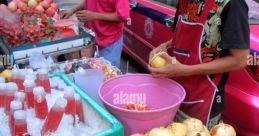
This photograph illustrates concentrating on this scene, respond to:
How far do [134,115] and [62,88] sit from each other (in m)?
0.42

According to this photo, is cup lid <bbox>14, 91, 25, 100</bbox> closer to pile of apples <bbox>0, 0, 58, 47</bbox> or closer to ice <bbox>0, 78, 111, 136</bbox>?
ice <bbox>0, 78, 111, 136</bbox>

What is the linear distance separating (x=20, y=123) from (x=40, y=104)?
0.12 metres

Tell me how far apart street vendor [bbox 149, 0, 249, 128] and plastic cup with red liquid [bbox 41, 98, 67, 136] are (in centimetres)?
61

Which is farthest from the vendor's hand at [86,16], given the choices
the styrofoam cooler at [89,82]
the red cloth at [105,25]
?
the styrofoam cooler at [89,82]

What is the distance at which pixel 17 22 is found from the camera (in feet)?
8.01

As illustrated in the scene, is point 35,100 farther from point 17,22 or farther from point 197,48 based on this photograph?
point 17,22

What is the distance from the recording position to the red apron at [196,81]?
6.05ft

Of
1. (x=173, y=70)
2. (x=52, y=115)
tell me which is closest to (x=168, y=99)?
(x=173, y=70)

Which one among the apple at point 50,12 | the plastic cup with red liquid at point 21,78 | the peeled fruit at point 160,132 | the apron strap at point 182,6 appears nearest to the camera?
the peeled fruit at point 160,132

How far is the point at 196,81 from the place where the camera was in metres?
1.93

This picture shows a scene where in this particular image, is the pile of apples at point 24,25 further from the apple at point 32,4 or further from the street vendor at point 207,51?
the street vendor at point 207,51

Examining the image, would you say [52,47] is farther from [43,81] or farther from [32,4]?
[43,81]

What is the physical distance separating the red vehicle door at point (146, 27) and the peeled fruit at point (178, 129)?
7.15ft

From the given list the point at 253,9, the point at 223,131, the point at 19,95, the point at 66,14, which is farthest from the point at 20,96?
the point at 253,9
